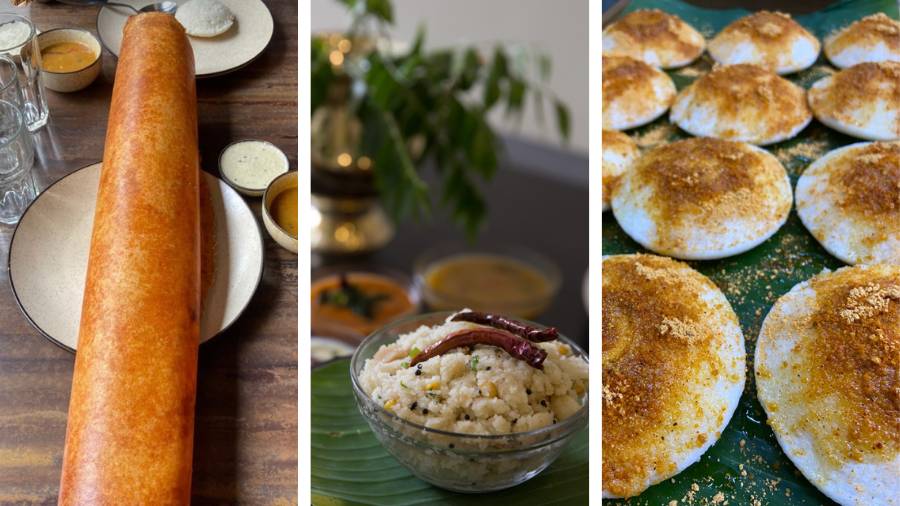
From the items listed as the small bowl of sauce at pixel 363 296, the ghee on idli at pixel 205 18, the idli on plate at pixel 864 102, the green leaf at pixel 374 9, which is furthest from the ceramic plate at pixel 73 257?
the idli on plate at pixel 864 102

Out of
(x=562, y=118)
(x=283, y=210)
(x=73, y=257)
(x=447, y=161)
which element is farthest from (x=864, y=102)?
(x=73, y=257)

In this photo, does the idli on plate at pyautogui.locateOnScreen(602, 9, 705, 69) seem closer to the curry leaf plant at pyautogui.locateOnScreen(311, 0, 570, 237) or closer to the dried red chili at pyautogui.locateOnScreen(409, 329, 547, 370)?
the curry leaf plant at pyautogui.locateOnScreen(311, 0, 570, 237)

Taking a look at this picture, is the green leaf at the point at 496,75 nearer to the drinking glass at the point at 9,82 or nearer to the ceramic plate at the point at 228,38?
the ceramic plate at the point at 228,38

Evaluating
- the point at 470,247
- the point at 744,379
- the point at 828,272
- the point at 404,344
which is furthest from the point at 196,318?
the point at 470,247

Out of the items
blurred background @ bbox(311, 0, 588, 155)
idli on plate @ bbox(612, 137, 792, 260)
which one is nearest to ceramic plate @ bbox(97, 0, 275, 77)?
blurred background @ bbox(311, 0, 588, 155)

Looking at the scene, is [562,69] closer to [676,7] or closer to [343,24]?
[676,7]

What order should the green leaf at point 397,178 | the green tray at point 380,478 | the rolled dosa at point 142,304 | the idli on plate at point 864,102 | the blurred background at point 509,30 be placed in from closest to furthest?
the rolled dosa at point 142,304 < the green tray at point 380,478 < the idli on plate at point 864,102 < the blurred background at point 509,30 < the green leaf at point 397,178
